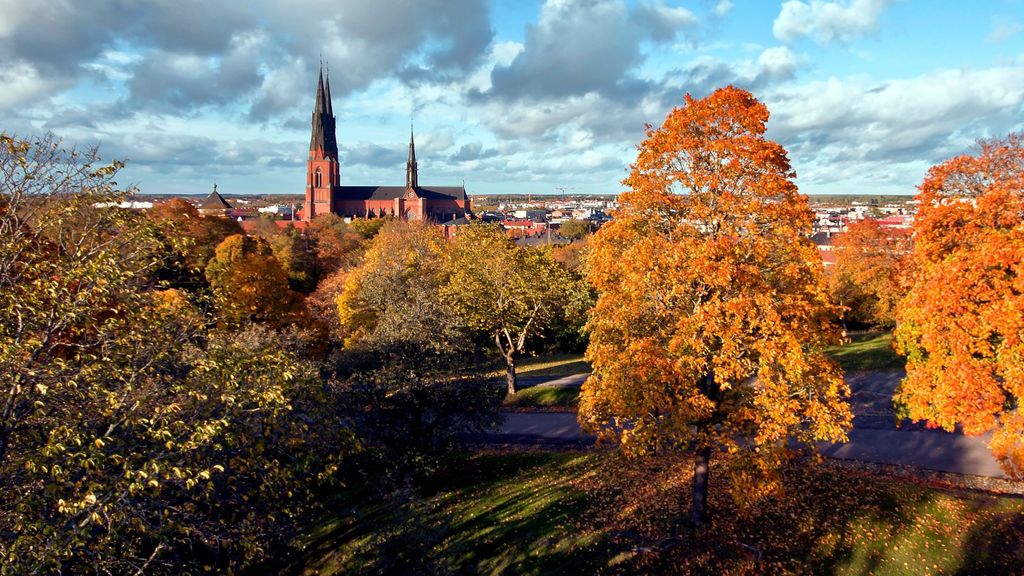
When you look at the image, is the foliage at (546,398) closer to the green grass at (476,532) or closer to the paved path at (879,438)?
the paved path at (879,438)

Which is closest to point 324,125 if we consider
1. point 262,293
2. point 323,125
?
point 323,125

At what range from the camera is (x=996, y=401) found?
10992 mm

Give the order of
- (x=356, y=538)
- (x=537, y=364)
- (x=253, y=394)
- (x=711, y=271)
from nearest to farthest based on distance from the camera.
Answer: (x=253, y=394) → (x=711, y=271) → (x=356, y=538) → (x=537, y=364)

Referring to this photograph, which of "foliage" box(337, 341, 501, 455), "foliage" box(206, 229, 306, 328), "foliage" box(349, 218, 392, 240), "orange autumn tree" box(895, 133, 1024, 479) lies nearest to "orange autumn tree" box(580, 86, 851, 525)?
"orange autumn tree" box(895, 133, 1024, 479)

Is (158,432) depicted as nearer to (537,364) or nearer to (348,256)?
(537,364)

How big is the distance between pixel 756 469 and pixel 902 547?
3.38 m

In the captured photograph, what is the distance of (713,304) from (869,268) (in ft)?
92.4

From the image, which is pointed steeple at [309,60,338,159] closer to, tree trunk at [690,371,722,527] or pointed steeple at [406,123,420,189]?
pointed steeple at [406,123,420,189]

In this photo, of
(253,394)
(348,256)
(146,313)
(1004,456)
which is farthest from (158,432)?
(348,256)

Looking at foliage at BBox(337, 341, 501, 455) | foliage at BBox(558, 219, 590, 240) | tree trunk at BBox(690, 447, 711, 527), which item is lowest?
tree trunk at BBox(690, 447, 711, 527)

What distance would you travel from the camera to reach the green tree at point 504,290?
81.9ft

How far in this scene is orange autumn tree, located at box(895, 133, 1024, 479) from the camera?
10898 mm

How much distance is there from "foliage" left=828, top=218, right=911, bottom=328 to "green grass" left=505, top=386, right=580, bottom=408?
18210 millimetres

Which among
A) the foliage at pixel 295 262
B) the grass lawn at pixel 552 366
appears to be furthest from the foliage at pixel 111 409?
the foliage at pixel 295 262
